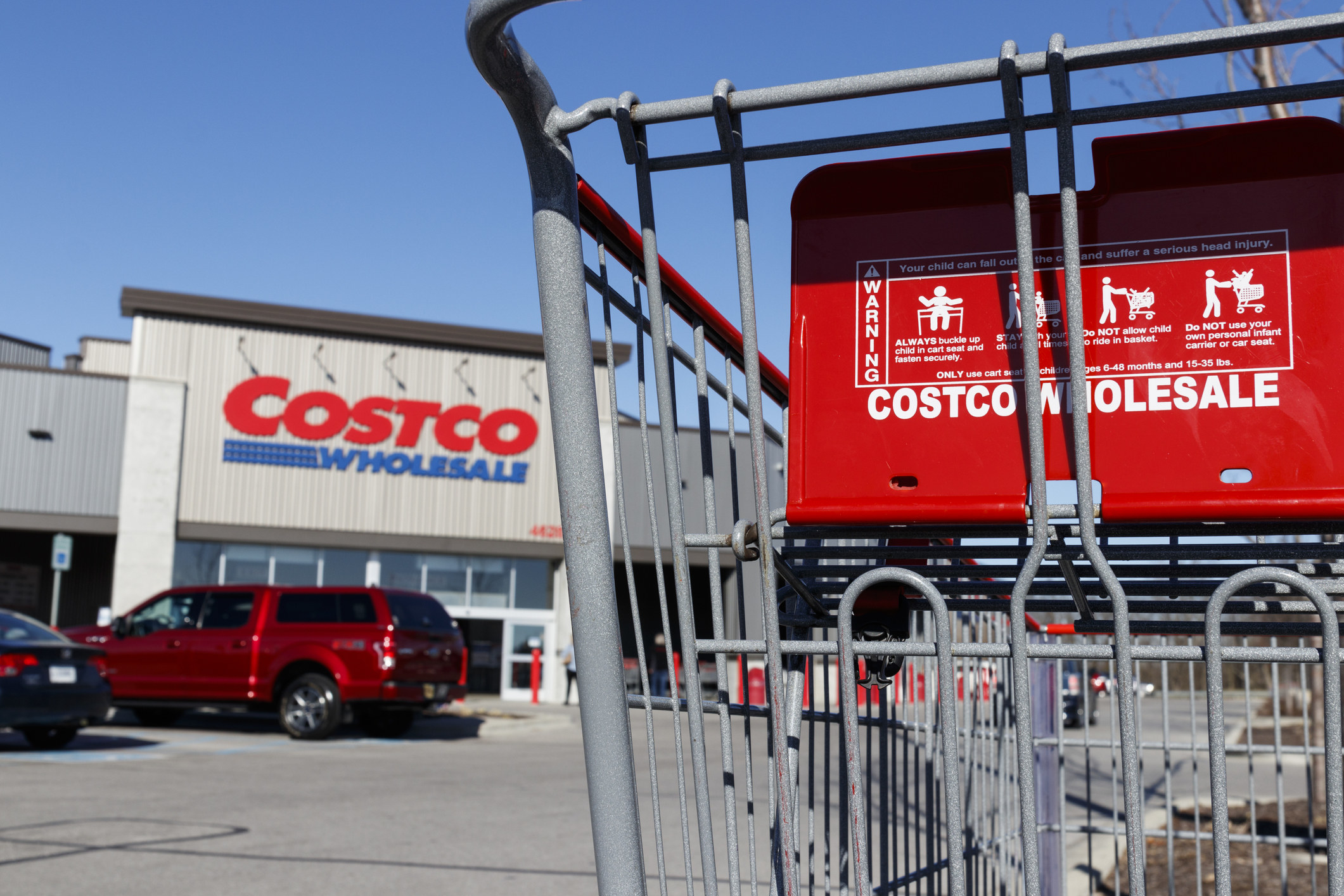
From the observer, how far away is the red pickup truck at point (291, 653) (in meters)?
15.5

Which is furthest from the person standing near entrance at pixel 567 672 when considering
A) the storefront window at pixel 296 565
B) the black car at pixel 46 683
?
the black car at pixel 46 683

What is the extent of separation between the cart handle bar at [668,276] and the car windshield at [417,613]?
45.8ft

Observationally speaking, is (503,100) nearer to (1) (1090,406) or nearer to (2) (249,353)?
(1) (1090,406)

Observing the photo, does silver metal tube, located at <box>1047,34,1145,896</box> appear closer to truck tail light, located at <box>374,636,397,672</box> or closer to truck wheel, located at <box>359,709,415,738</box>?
truck tail light, located at <box>374,636,397,672</box>

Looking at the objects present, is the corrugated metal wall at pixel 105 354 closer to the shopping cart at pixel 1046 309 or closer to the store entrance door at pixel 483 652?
the store entrance door at pixel 483 652

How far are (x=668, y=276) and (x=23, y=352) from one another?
1654 inches

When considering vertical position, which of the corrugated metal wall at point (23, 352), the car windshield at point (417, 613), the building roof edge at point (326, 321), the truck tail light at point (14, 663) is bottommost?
the truck tail light at point (14, 663)

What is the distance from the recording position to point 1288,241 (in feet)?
5.00

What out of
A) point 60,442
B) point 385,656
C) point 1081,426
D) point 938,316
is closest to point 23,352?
point 60,442

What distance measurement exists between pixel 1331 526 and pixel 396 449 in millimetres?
26855

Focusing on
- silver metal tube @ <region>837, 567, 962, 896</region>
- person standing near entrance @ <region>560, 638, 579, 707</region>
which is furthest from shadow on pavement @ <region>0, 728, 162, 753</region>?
silver metal tube @ <region>837, 567, 962, 896</region>

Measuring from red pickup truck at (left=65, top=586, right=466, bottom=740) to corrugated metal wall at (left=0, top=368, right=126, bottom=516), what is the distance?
33.0 feet

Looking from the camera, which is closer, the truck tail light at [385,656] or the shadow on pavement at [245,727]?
the shadow on pavement at [245,727]

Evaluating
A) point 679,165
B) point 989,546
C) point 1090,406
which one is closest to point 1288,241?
point 1090,406
